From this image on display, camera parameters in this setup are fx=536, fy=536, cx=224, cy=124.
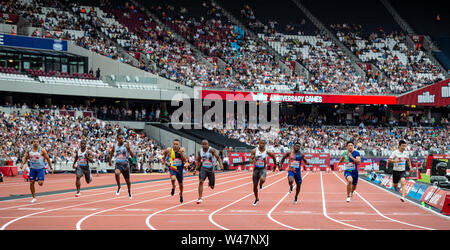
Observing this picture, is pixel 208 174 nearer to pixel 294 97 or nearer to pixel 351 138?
pixel 294 97

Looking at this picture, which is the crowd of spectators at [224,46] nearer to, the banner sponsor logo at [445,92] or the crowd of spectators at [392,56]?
the crowd of spectators at [392,56]

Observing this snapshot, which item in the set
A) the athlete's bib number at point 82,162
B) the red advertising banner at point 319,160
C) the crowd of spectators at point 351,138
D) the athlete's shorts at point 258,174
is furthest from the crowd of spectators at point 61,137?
the athlete's shorts at point 258,174

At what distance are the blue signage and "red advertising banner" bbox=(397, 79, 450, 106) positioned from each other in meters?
35.2

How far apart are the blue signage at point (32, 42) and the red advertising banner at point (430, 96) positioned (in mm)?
35172

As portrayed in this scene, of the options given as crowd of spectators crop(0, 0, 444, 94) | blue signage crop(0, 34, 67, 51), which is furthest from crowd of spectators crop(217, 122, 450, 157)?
blue signage crop(0, 34, 67, 51)

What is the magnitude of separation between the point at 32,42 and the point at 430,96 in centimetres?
4122

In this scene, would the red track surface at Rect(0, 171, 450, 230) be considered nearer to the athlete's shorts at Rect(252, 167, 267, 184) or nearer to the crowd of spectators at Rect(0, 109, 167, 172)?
the athlete's shorts at Rect(252, 167, 267, 184)

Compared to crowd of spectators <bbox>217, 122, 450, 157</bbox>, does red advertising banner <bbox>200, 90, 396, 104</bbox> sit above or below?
above

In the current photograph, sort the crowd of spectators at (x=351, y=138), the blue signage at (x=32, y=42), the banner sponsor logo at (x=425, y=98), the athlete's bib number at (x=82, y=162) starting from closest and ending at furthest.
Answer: the athlete's bib number at (x=82, y=162) < the blue signage at (x=32, y=42) < the crowd of spectators at (x=351, y=138) < the banner sponsor logo at (x=425, y=98)

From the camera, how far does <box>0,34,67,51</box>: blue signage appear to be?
4697 cm

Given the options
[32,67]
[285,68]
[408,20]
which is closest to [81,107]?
[32,67]

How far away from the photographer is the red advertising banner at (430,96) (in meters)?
57.8

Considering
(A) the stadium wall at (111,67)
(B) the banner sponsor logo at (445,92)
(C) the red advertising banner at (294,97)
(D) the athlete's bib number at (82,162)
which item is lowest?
(D) the athlete's bib number at (82,162)

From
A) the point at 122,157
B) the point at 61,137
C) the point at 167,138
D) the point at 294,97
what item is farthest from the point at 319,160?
the point at 122,157
